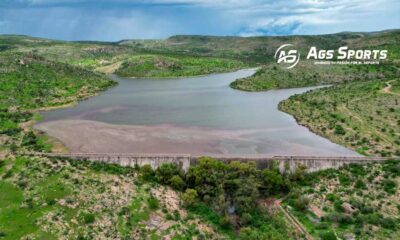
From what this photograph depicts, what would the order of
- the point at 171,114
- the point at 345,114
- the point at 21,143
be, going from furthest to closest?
the point at 171,114, the point at 345,114, the point at 21,143

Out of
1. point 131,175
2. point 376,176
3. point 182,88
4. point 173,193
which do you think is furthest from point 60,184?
point 182,88

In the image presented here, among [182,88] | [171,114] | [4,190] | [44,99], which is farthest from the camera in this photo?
[182,88]

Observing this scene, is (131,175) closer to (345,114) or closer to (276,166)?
(276,166)

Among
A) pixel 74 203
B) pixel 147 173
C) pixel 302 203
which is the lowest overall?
pixel 74 203

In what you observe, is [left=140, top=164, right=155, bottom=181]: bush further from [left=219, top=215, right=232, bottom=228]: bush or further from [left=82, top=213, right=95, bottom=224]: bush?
[left=219, top=215, right=232, bottom=228]: bush

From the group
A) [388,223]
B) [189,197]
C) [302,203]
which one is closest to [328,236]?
[302,203]

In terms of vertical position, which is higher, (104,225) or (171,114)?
(171,114)

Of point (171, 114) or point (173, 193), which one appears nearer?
point (173, 193)

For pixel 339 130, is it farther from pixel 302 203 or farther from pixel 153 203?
pixel 153 203
